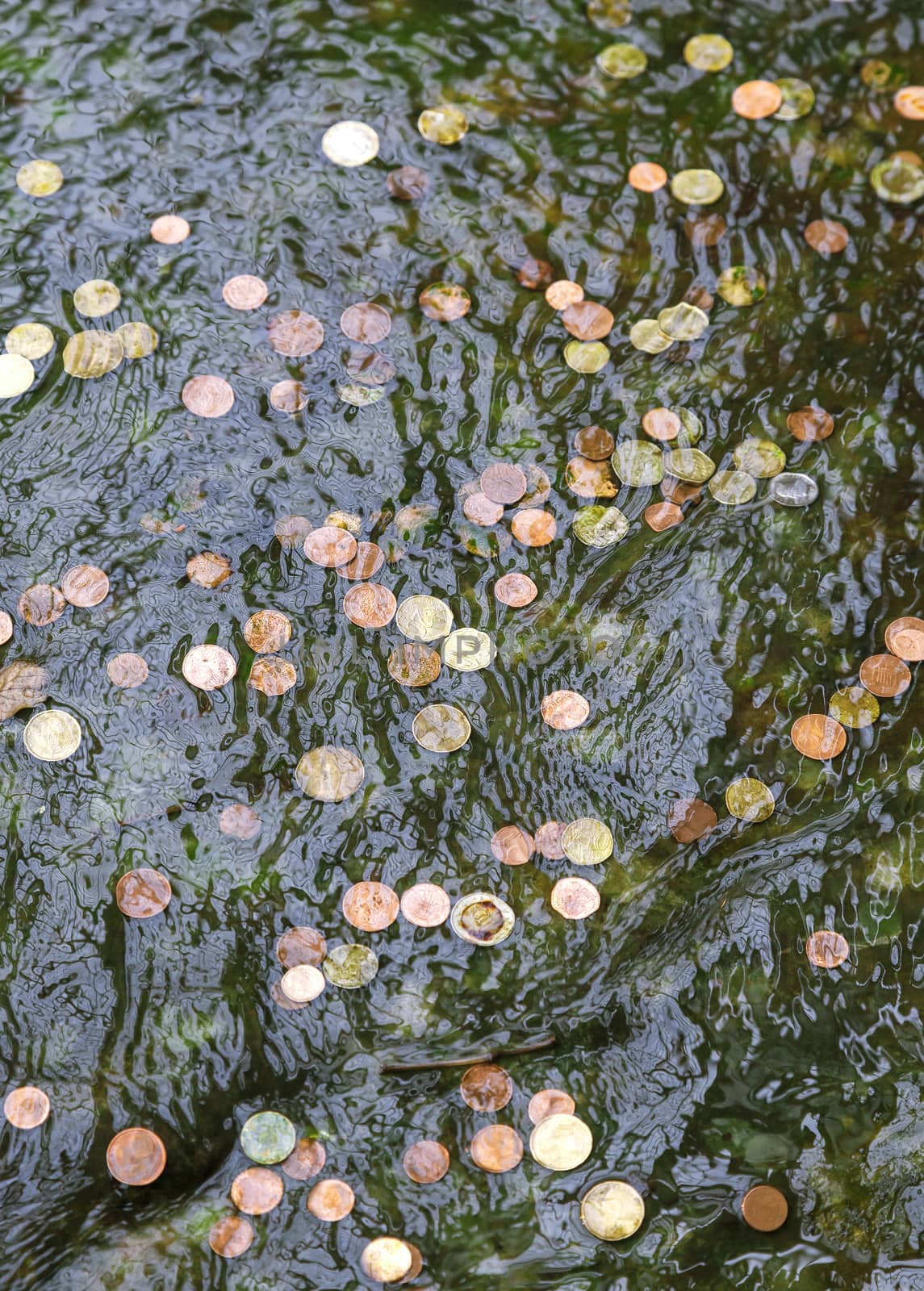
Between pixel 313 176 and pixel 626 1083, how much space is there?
109 inches

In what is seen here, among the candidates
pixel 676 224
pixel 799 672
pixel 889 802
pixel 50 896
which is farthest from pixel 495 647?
pixel 676 224

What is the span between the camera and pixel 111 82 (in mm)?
3277

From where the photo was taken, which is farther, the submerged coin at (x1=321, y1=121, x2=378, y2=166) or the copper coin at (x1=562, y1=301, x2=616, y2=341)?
the submerged coin at (x1=321, y1=121, x2=378, y2=166)

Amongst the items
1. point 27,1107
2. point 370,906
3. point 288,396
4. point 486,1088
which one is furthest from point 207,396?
point 486,1088

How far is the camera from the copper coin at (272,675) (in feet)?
8.55

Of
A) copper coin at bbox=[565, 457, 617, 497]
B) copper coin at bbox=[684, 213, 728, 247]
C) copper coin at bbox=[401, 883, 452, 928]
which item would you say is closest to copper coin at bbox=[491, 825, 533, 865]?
copper coin at bbox=[401, 883, 452, 928]

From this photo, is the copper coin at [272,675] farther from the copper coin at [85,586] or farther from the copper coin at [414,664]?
the copper coin at [85,586]

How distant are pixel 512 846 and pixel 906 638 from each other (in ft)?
3.92

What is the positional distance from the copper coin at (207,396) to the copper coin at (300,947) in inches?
56.9

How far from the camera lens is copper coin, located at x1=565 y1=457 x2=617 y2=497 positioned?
2.84 metres

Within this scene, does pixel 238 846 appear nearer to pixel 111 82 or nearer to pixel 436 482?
pixel 436 482

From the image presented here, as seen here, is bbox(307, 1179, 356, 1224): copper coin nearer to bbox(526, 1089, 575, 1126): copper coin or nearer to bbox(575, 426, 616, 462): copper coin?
bbox(526, 1089, 575, 1126): copper coin

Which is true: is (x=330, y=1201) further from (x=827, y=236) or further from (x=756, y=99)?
(x=756, y=99)

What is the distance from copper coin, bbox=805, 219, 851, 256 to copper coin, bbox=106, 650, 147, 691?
2.40 meters
